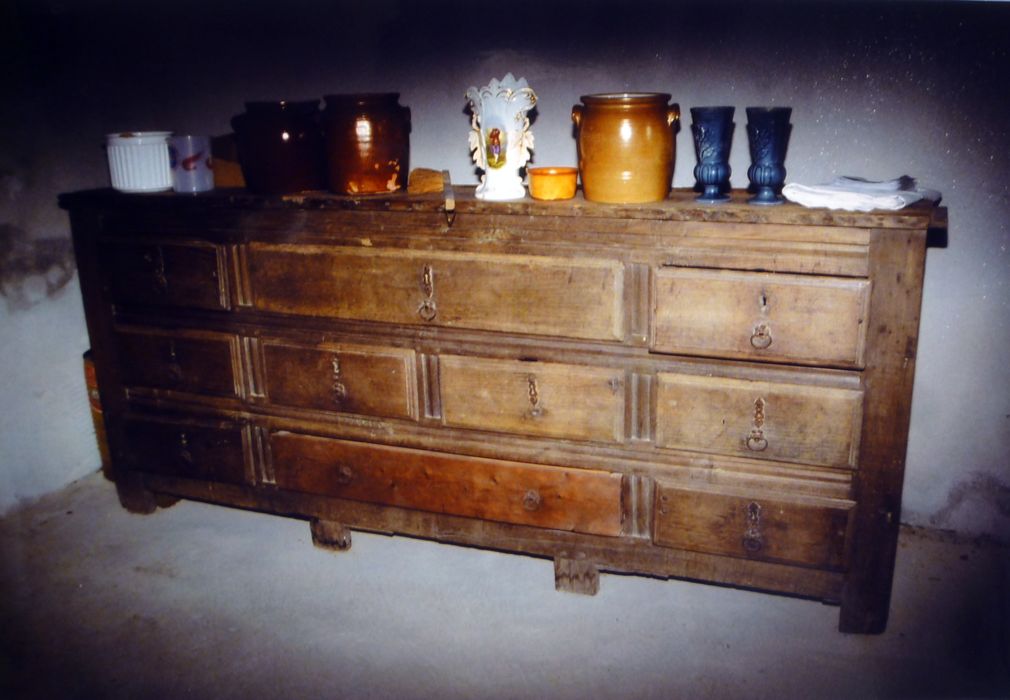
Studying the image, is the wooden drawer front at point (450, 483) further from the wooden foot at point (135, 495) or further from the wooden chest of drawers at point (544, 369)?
the wooden foot at point (135, 495)

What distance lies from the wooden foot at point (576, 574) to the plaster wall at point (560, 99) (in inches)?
52.0

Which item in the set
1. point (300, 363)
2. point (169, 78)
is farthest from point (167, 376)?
point (169, 78)

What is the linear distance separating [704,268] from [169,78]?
2511mm

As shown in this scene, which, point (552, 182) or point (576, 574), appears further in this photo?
point (576, 574)

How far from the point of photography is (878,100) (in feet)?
8.67

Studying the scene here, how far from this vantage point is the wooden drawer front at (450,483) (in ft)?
8.34

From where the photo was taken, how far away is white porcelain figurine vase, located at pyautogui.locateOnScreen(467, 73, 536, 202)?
2.54m

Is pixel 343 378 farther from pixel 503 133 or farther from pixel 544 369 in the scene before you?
pixel 503 133

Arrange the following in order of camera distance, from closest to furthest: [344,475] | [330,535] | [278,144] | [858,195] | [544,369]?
[858,195]
[544,369]
[278,144]
[344,475]
[330,535]

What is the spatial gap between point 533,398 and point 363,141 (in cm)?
104

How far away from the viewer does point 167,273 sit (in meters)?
2.86

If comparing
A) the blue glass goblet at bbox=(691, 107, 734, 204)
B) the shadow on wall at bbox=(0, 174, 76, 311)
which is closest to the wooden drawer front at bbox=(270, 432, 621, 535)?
the blue glass goblet at bbox=(691, 107, 734, 204)

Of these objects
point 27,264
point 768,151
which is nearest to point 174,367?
point 27,264

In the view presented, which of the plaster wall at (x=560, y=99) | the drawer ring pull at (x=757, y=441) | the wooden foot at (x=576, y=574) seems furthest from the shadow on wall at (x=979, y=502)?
the wooden foot at (x=576, y=574)
